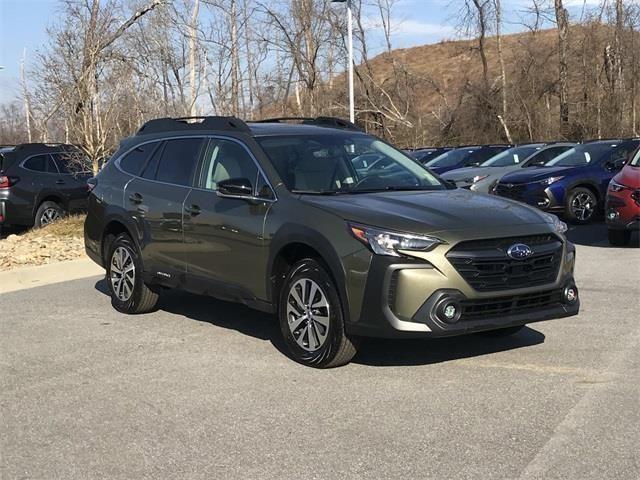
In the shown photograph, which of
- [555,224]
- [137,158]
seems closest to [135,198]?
[137,158]

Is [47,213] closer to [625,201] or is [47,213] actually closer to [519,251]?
[625,201]

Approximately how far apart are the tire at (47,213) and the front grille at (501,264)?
37.8ft

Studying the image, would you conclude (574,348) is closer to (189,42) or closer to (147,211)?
(147,211)

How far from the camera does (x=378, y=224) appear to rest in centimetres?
506

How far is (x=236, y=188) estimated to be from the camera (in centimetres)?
594

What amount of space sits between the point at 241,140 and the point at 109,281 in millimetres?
2534

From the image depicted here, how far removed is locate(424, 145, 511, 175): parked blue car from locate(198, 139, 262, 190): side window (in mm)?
12890

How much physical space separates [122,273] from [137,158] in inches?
46.3

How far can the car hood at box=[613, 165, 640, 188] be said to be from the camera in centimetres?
1034

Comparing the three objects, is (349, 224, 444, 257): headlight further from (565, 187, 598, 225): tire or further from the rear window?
the rear window

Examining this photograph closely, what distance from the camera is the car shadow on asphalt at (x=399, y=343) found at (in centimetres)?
572

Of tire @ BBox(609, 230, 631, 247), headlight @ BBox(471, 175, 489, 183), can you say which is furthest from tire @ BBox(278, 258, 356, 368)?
headlight @ BBox(471, 175, 489, 183)

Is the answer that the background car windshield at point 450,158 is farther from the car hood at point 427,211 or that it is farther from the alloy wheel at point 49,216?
the car hood at point 427,211

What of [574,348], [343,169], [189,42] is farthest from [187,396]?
[189,42]
